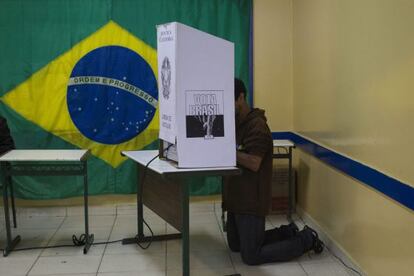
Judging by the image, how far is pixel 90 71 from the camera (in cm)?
454

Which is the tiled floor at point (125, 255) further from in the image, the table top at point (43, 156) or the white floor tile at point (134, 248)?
the table top at point (43, 156)

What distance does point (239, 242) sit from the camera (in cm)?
363

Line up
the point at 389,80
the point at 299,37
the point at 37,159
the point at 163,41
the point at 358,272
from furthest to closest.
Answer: the point at 299,37, the point at 37,159, the point at 358,272, the point at 163,41, the point at 389,80

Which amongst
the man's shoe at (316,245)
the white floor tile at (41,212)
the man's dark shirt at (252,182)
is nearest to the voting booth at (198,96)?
the man's dark shirt at (252,182)

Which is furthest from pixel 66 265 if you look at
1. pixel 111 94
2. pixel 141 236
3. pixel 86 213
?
pixel 111 94

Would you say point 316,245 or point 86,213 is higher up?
point 86,213

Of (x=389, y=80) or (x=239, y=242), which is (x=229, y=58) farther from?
(x=239, y=242)

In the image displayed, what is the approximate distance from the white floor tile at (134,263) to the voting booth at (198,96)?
95 centimetres

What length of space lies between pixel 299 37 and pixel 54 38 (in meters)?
2.22

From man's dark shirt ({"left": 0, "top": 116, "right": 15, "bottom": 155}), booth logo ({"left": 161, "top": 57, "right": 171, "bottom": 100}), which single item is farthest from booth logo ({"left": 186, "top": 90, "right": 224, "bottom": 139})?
man's dark shirt ({"left": 0, "top": 116, "right": 15, "bottom": 155})

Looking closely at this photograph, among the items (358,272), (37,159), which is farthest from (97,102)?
(358,272)

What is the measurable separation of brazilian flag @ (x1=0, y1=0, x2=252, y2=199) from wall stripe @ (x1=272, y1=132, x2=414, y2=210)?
1.25m

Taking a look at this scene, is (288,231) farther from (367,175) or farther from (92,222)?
(92,222)

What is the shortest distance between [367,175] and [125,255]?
1.81m
